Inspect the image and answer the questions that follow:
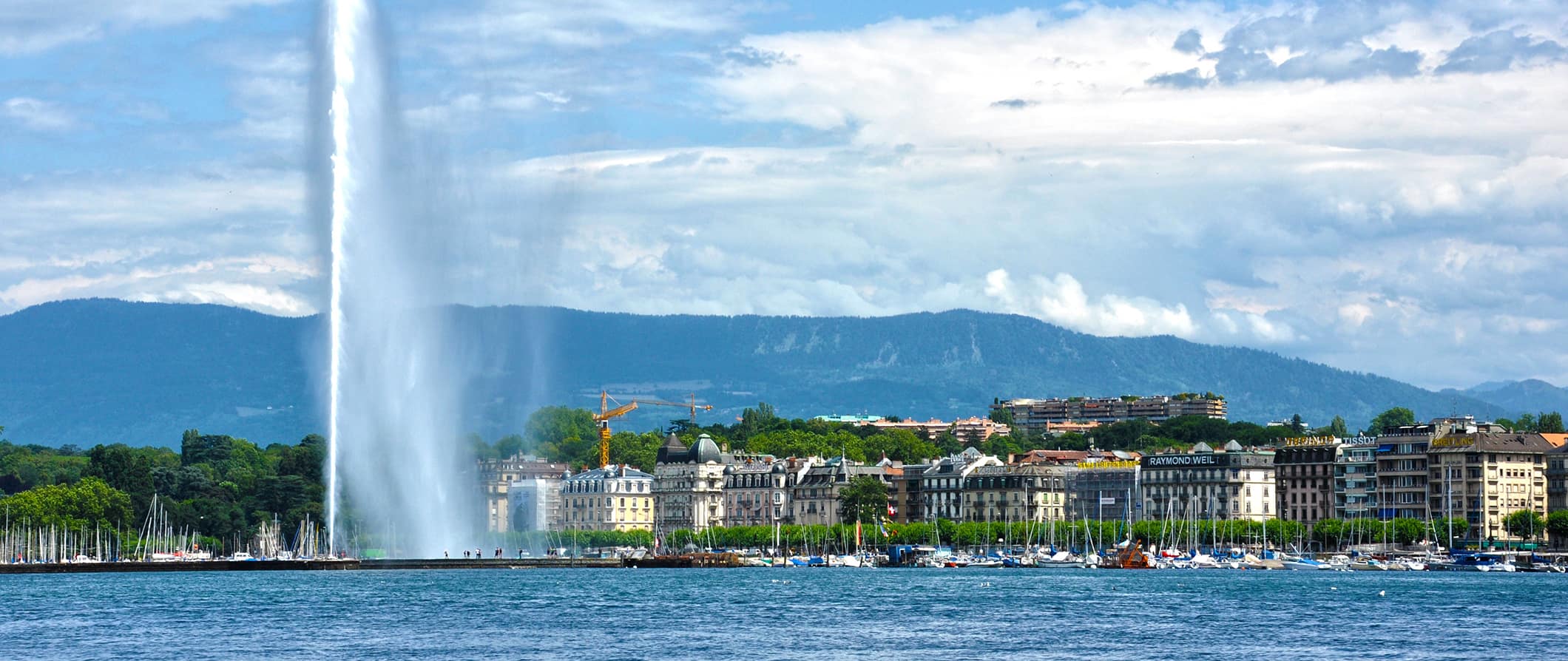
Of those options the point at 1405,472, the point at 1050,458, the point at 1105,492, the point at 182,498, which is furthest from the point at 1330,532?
the point at 182,498

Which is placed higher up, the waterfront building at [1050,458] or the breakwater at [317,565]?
the waterfront building at [1050,458]

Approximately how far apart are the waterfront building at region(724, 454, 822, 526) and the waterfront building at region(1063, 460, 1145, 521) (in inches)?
926

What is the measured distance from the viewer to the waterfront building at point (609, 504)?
178 metres

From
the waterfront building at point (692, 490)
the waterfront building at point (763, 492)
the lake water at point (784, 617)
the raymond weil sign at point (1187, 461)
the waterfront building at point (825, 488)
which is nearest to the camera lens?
the lake water at point (784, 617)

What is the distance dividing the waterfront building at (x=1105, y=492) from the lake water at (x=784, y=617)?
42684 millimetres

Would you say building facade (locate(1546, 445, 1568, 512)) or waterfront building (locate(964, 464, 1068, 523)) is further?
waterfront building (locate(964, 464, 1068, 523))

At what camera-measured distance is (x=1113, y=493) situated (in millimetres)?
151250

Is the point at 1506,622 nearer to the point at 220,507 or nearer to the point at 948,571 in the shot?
the point at 948,571

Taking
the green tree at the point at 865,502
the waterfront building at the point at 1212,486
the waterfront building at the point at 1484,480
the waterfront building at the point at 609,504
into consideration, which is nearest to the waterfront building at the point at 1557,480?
the waterfront building at the point at 1484,480

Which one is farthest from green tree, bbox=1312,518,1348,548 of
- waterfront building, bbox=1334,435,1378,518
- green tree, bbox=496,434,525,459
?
green tree, bbox=496,434,525,459

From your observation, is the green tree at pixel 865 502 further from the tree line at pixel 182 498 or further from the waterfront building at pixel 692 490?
the tree line at pixel 182 498

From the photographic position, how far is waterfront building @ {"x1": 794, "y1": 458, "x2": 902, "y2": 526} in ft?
536

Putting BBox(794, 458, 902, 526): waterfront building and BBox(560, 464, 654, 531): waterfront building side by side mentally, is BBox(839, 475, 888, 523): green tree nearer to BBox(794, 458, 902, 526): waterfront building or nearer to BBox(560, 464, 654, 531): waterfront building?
BBox(794, 458, 902, 526): waterfront building

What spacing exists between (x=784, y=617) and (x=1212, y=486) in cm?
8217
